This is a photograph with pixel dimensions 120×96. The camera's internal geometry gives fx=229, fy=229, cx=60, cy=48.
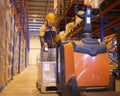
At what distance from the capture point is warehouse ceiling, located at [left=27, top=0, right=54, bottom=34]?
22741 millimetres

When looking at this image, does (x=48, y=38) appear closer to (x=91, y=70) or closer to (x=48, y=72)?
(x=48, y=72)

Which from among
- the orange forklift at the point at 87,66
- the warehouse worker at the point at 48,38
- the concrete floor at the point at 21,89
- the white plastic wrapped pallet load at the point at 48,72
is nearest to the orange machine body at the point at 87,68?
the orange forklift at the point at 87,66

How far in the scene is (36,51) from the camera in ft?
103

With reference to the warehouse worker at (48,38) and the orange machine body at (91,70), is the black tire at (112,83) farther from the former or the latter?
the warehouse worker at (48,38)

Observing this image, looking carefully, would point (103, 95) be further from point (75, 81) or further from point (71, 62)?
point (71, 62)

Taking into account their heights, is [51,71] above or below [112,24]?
below

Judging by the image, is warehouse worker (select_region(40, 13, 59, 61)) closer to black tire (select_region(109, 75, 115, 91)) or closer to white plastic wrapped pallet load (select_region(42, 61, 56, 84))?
white plastic wrapped pallet load (select_region(42, 61, 56, 84))

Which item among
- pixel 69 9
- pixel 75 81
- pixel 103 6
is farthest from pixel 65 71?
pixel 69 9

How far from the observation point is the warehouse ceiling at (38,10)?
22741 millimetres

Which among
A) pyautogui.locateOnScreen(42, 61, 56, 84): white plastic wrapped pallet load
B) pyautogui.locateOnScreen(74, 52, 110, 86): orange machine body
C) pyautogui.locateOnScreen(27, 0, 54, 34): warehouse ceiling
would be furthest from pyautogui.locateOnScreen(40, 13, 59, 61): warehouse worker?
pyautogui.locateOnScreen(27, 0, 54, 34): warehouse ceiling

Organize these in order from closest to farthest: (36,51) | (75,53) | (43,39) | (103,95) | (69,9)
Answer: (103,95), (75,53), (43,39), (69,9), (36,51)

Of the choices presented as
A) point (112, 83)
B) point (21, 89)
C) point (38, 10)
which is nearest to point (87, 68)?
point (112, 83)

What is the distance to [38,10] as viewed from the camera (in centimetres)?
2516

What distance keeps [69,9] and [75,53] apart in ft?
21.3
